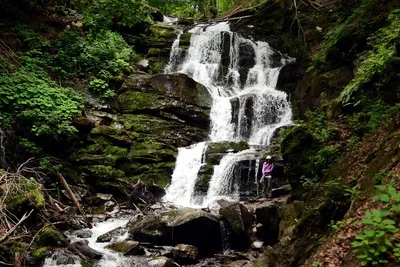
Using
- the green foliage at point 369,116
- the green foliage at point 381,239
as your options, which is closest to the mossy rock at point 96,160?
the green foliage at point 369,116

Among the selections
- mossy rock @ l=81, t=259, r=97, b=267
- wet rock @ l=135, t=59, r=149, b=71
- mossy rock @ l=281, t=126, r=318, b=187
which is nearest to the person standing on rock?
mossy rock @ l=281, t=126, r=318, b=187

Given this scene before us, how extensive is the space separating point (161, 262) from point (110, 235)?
221 cm

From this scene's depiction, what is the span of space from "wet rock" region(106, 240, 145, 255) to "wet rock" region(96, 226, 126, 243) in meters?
0.43

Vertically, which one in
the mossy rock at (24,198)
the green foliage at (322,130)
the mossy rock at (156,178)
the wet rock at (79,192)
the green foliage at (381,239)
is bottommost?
the wet rock at (79,192)

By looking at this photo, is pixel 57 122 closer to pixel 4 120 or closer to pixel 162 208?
pixel 4 120

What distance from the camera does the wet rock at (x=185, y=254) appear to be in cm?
827

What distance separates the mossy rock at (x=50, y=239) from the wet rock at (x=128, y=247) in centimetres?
115

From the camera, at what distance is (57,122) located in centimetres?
1236

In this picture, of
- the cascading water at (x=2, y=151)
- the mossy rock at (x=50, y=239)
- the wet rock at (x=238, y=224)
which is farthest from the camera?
the cascading water at (x=2, y=151)

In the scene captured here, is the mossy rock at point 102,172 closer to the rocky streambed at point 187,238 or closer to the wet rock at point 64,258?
the rocky streambed at point 187,238

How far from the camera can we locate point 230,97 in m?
18.4

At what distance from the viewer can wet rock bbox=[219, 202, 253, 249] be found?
9.05m

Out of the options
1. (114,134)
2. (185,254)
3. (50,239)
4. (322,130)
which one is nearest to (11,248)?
(50,239)

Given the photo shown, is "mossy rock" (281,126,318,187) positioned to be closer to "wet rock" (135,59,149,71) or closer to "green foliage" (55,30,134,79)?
"green foliage" (55,30,134,79)
